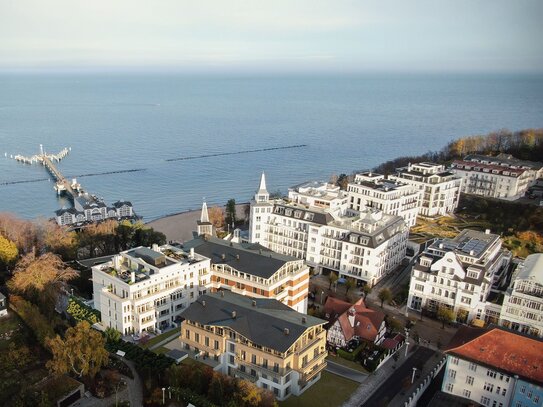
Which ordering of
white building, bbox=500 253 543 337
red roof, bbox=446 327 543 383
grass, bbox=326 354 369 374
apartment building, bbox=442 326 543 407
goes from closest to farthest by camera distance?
1. apartment building, bbox=442 326 543 407
2. red roof, bbox=446 327 543 383
3. grass, bbox=326 354 369 374
4. white building, bbox=500 253 543 337

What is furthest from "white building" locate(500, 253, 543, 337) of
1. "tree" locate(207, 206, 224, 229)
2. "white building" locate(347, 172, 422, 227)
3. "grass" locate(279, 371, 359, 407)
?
"tree" locate(207, 206, 224, 229)

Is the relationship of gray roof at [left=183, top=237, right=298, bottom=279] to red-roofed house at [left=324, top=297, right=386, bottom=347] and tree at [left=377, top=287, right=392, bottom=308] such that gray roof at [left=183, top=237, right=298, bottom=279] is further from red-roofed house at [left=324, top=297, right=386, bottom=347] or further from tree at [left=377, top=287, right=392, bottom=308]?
tree at [left=377, top=287, right=392, bottom=308]

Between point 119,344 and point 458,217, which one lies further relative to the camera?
point 458,217

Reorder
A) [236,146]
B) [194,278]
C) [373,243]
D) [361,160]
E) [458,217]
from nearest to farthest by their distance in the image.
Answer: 1. [194,278]
2. [373,243]
3. [458,217]
4. [361,160]
5. [236,146]

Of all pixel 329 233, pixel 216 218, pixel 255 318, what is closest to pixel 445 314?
pixel 329 233

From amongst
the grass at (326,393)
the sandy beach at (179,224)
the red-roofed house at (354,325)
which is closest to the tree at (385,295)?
the red-roofed house at (354,325)

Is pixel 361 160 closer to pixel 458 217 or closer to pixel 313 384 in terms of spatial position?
pixel 458 217

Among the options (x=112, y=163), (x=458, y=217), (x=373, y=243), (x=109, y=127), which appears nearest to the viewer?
(x=373, y=243)

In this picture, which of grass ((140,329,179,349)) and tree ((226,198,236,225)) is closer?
grass ((140,329,179,349))

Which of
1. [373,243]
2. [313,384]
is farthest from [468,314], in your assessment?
[313,384]
